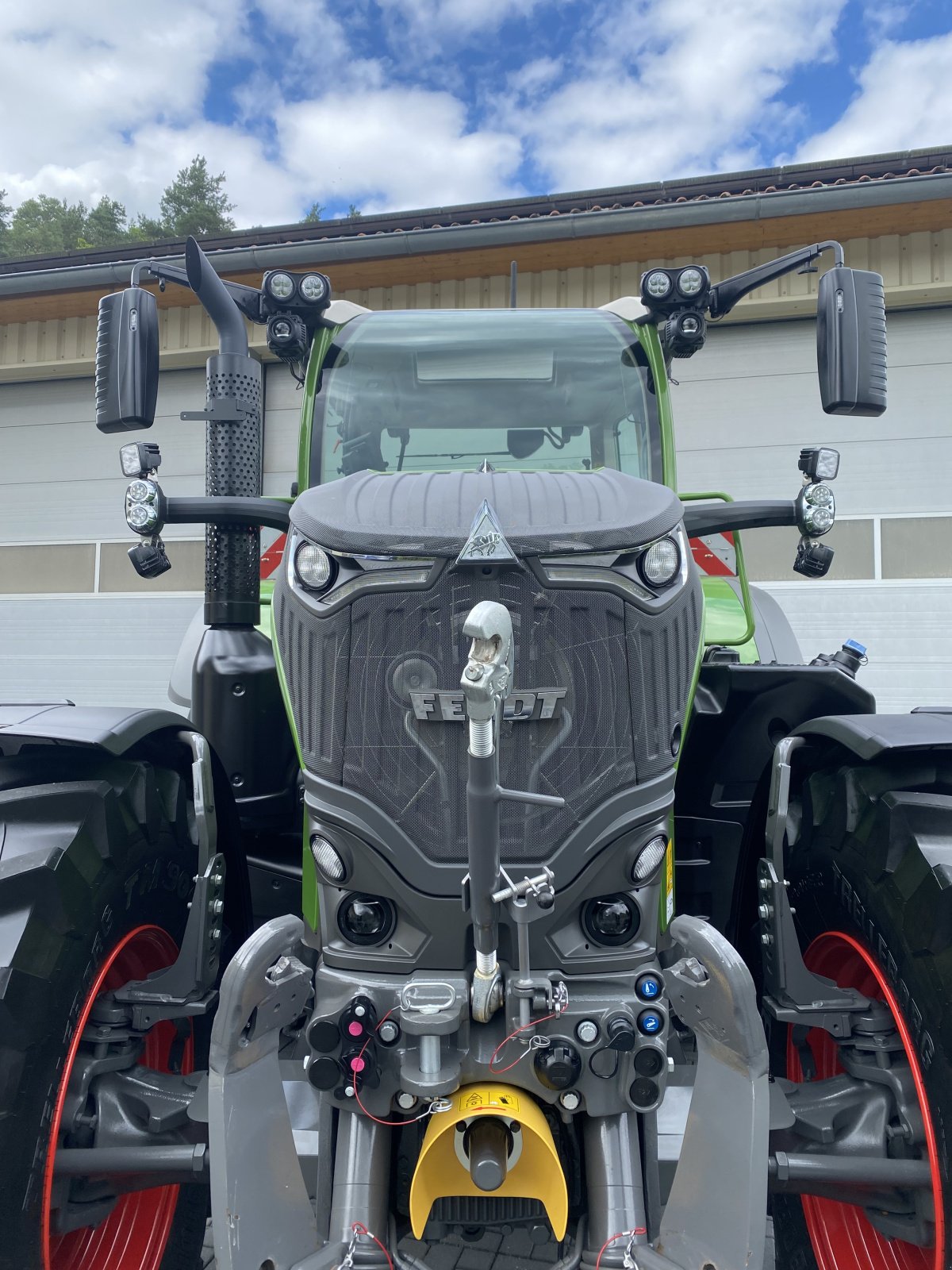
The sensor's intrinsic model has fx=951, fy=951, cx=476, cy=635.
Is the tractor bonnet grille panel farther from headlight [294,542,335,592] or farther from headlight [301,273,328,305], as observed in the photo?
headlight [301,273,328,305]

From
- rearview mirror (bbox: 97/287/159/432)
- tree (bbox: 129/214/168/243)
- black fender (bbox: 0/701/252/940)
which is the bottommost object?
black fender (bbox: 0/701/252/940)

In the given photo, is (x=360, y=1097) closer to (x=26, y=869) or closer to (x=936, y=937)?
(x=26, y=869)

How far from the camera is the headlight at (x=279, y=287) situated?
2.85 m

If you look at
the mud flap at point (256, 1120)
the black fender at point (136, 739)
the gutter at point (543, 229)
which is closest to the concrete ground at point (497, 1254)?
the mud flap at point (256, 1120)

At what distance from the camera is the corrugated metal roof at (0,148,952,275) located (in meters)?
7.73

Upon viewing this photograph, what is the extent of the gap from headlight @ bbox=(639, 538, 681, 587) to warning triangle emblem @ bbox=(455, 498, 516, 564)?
298 mm

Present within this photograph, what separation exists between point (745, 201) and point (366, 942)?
752 centimetres

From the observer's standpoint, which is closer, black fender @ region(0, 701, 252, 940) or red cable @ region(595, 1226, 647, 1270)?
red cable @ region(595, 1226, 647, 1270)

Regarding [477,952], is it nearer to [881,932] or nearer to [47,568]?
[881,932]

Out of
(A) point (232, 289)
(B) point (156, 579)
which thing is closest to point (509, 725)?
(A) point (232, 289)

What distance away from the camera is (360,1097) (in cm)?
172

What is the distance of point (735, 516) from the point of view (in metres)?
2.47

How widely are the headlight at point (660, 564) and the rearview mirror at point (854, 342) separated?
3.06ft

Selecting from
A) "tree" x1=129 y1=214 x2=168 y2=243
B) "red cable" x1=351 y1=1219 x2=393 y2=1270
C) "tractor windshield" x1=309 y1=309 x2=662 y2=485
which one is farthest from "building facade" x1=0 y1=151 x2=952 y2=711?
"tree" x1=129 y1=214 x2=168 y2=243
